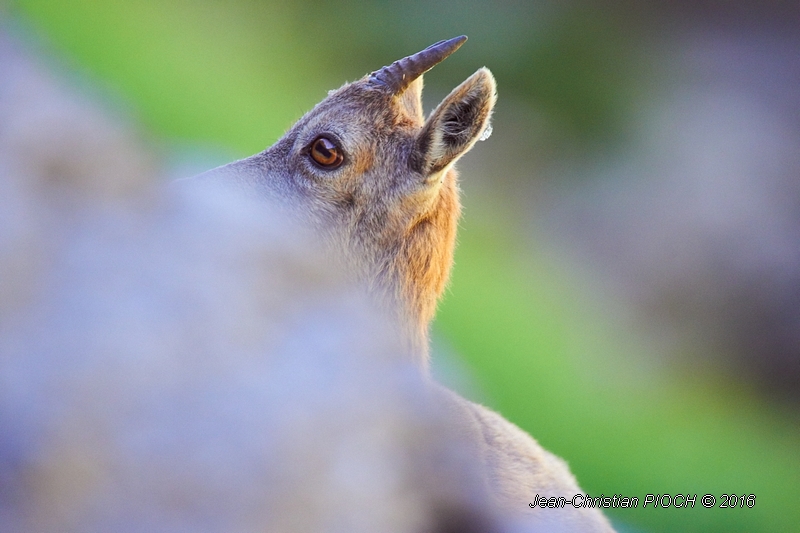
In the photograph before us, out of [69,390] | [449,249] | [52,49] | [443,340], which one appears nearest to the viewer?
[69,390]

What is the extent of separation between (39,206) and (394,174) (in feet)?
4.82

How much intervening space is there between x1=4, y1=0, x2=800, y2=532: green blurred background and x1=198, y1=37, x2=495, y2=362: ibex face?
0.45 metres

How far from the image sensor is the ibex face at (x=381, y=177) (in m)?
2.45

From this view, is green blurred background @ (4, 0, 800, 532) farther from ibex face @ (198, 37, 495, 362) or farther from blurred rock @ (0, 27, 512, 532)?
blurred rock @ (0, 27, 512, 532)

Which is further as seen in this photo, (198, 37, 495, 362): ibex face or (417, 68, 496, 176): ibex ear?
(198, 37, 495, 362): ibex face

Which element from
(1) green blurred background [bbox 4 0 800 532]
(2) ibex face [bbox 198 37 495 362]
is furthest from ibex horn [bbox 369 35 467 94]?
(1) green blurred background [bbox 4 0 800 532]

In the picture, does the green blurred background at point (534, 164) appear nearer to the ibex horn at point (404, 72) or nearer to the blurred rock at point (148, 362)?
the ibex horn at point (404, 72)

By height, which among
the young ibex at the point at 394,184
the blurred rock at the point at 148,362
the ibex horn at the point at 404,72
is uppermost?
the ibex horn at the point at 404,72

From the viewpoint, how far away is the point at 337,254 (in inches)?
95.6

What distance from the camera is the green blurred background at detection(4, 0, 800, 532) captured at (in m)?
3.58

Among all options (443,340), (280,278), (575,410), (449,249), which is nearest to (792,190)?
(575,410)

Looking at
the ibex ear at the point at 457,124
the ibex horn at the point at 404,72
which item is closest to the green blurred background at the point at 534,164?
the ibex horn at the point at 404,72

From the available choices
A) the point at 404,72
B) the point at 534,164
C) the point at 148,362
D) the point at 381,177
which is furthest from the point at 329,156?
the point at 534,164

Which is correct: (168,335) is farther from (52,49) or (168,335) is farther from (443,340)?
(443,340)
